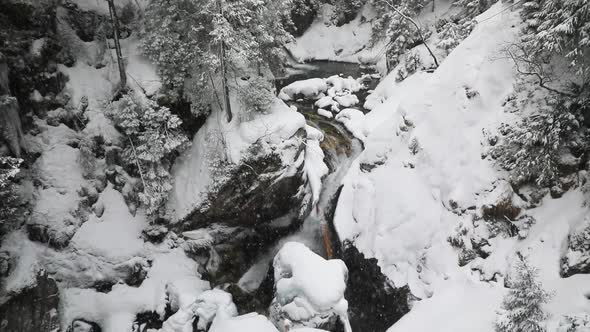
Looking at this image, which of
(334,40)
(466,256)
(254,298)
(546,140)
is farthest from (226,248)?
(334,40)

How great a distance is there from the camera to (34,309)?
45.1 ft

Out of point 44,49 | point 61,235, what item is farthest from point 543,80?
point 44,49

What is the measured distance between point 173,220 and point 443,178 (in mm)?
12293

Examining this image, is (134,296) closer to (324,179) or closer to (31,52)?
(324,179)

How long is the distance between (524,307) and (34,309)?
1610 cm

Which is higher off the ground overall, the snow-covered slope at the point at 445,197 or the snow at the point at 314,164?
the snow-covered slope at the point at 445,197

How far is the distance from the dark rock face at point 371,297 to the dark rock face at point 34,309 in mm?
11669

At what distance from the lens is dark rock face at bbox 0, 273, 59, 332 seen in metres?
13.0

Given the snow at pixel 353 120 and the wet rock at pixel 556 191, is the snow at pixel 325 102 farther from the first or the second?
the wet rock at pixel 556 191

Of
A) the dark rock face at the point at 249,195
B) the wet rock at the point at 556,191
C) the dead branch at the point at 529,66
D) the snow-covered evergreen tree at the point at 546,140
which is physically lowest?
the dark rock face at the point at 249,195

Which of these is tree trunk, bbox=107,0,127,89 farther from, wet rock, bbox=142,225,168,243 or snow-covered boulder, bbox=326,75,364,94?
snow-covered boulder, bbox=326,75,364,94

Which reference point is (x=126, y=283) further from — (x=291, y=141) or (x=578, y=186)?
(x=578, y=186)

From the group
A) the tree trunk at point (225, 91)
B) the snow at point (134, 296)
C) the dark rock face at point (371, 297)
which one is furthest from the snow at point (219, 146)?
the dark rock face at point (371, 297)

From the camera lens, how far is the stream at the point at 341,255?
47.9 ft
